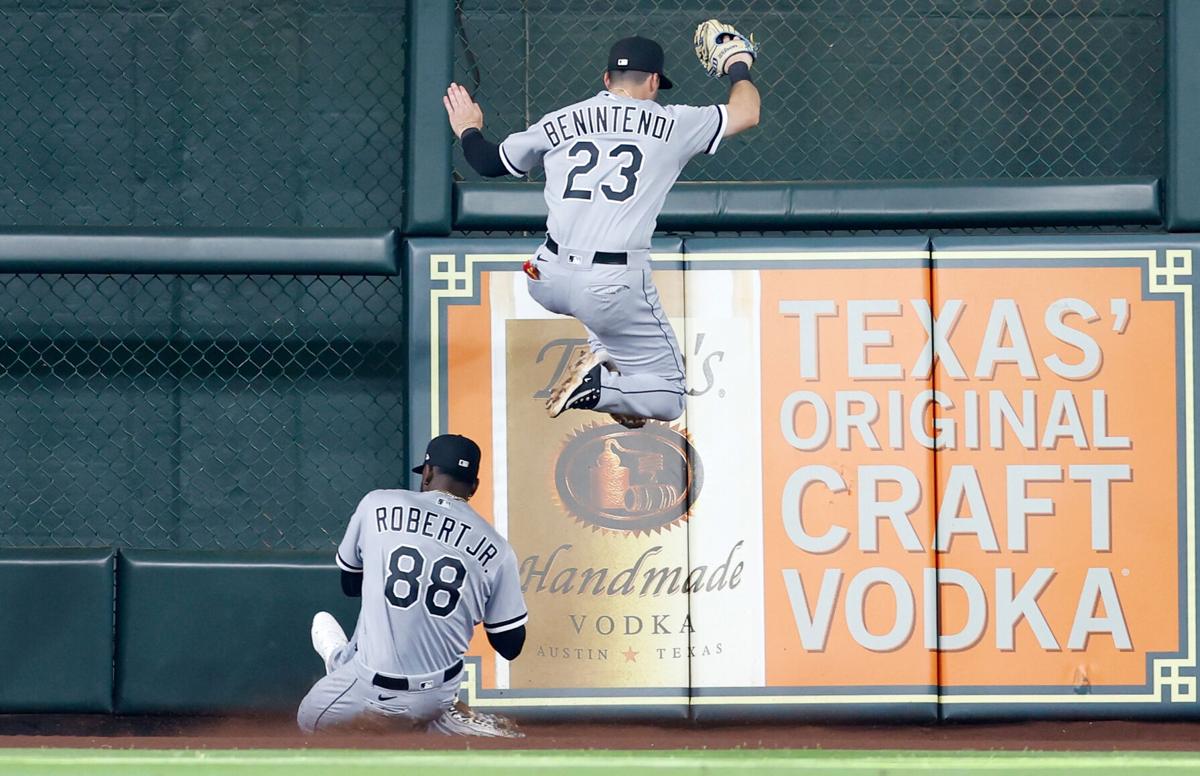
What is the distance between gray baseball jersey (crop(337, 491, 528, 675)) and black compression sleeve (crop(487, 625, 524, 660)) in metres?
0.13

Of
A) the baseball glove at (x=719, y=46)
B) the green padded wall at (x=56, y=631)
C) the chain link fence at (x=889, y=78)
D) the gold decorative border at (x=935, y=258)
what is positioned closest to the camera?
the baseball glove at (x=719, y=46)

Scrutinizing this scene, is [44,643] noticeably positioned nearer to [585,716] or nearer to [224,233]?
[224,233]

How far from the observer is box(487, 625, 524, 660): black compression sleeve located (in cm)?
496

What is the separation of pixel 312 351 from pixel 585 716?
262 centimetres

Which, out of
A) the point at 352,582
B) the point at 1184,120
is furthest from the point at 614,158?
the point at 1184,120

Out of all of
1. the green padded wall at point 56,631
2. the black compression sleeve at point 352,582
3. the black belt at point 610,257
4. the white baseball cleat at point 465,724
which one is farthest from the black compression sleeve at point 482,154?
the green padded wall at point 56,631

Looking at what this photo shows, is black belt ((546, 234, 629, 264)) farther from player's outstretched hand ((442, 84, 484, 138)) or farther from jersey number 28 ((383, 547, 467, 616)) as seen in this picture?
jersey number 28 ((383, 547, 467, 616))

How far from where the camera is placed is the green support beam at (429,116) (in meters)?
6.17

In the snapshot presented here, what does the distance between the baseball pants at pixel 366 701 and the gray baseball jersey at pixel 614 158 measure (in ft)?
5.72

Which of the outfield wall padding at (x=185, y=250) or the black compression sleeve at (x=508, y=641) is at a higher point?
the outfield wall padding at (x=185, y=250)

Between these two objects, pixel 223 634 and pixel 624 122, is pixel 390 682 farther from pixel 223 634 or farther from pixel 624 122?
pixel 624 122

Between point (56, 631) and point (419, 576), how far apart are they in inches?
102

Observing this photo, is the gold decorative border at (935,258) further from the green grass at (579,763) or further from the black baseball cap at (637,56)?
A: the green grass at (579,763)

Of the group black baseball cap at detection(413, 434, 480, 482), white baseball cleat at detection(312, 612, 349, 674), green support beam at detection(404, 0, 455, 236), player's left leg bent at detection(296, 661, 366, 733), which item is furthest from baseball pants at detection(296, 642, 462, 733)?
→ green support beam at detection(404, 0, 455, 236)
